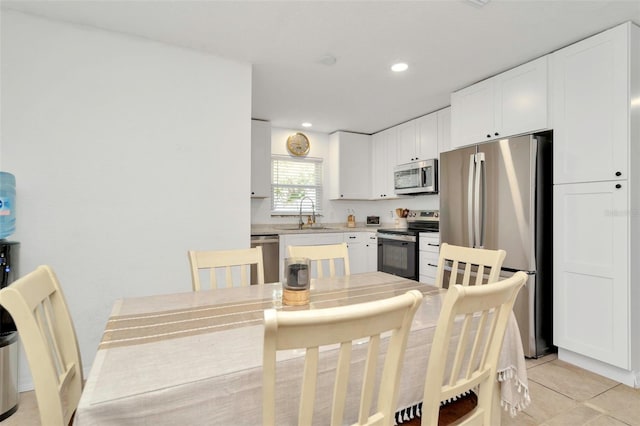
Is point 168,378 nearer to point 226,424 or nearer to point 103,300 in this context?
point 226,424

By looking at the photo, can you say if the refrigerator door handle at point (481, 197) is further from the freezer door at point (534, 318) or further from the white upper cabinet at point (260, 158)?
the white upper cabinet at point (260, 158)

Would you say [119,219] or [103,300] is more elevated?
[119,219]

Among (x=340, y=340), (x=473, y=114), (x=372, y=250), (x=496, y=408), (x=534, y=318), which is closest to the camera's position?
(x=340, y=340)

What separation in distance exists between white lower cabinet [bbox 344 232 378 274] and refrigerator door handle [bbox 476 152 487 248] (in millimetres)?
1868

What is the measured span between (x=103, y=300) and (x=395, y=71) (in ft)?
10.0

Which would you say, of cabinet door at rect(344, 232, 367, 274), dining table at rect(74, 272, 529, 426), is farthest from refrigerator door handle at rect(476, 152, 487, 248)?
cabinet door at rect(344, 232, 367, 274)

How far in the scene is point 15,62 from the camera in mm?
2143

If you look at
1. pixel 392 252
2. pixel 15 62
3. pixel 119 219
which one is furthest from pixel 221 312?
pixel 392 252

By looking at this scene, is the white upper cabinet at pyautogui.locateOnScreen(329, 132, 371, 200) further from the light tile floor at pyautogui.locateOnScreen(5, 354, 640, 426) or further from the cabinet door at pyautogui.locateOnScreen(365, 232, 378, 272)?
the light tile floor at pyautogui.locateOnScreen(5, 354, 640, 426)

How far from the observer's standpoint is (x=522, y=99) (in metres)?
2.80

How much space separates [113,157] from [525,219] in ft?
10.7

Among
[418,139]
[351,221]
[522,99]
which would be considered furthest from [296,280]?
[351,221]

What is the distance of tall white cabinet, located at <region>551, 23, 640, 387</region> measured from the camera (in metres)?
2.20

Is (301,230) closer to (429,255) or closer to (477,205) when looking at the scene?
(429,255)
